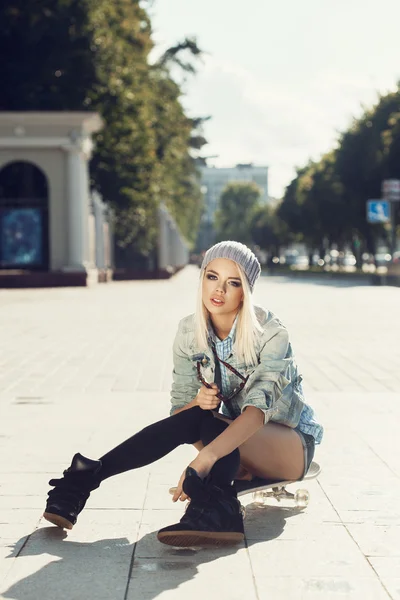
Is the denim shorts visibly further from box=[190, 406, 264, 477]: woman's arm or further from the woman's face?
the woman's face

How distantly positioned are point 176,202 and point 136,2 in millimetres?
Answer: 12877

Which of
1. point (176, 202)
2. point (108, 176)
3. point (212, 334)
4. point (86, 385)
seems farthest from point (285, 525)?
point (176, 202)

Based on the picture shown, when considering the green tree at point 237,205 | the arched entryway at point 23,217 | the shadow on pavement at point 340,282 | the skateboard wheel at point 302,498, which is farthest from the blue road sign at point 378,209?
the green tree at point 237,205

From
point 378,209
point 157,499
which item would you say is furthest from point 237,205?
point 157,499

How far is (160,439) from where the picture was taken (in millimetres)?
4465

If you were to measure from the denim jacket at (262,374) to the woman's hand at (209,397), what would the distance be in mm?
122

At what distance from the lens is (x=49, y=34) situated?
34.2 meters

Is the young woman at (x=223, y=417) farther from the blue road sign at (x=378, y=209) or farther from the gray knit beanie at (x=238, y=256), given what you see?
the blue road sign at (x=378, y=209)

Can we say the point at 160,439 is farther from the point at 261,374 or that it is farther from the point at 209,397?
the point at 261,374

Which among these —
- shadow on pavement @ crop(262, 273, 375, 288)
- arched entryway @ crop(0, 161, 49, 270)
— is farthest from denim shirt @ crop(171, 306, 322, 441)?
shadow on pavement @ crop(262, 273, 375, 288)

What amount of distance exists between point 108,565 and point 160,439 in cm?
72

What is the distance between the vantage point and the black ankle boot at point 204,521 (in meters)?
4.05

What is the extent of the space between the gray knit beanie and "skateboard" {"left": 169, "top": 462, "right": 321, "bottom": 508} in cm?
86

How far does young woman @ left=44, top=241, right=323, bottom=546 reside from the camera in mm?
4168
